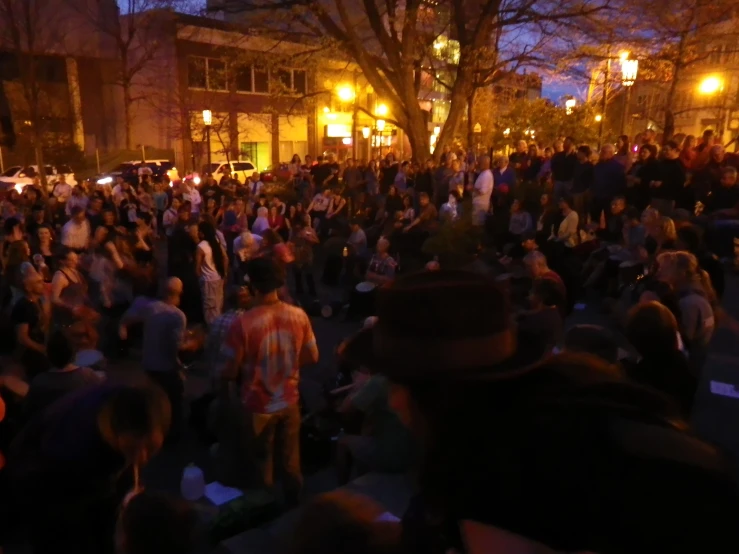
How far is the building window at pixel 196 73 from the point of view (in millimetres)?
33250

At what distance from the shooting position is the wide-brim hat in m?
1.28

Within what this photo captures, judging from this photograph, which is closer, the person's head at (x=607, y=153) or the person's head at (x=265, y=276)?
the person's head at (x=265, y=276)

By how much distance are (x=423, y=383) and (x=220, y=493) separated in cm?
332

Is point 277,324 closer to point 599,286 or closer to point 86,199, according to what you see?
point 599,286

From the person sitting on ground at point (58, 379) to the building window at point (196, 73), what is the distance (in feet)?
105

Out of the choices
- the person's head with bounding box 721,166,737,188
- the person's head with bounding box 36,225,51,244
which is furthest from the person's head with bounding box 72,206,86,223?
the person's head with bounding box 721,166,737,188

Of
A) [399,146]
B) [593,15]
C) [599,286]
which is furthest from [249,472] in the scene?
[399,146]

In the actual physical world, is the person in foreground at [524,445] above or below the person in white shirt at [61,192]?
above

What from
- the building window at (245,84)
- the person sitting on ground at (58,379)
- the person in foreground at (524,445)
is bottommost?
the person sitting on ground at (58,379)

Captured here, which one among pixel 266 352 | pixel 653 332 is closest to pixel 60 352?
pixel 266 352

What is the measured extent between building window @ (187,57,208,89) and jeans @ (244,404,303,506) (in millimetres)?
32607

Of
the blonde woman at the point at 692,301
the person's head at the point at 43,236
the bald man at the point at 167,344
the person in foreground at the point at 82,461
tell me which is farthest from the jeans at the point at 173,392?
the person's head at the point at 43,236

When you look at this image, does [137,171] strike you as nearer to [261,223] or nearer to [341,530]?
[261,223]

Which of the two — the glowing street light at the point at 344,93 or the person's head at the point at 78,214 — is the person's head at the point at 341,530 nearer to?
the person's head at the point at 78,214
